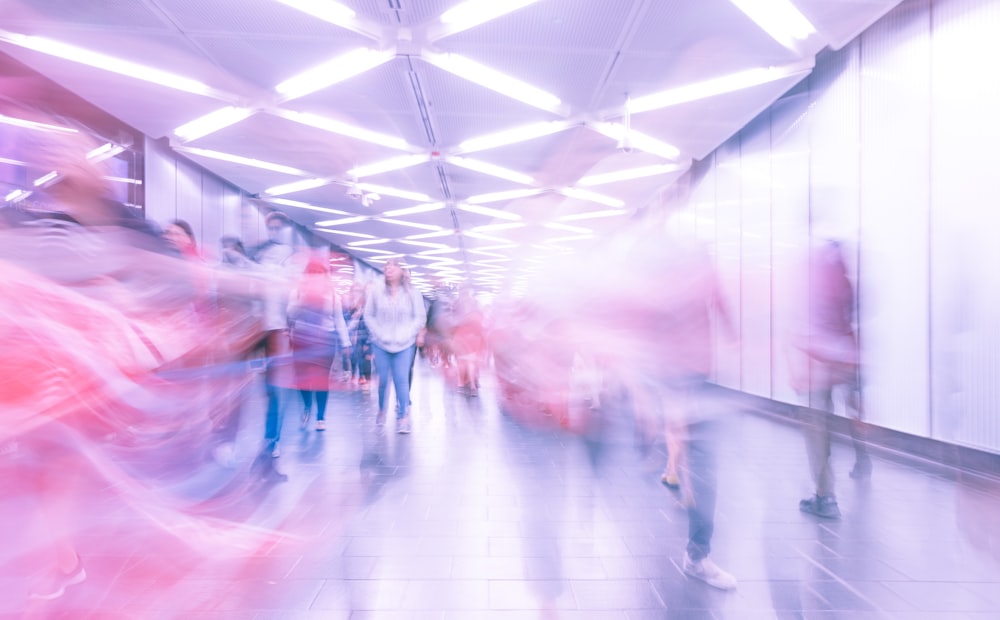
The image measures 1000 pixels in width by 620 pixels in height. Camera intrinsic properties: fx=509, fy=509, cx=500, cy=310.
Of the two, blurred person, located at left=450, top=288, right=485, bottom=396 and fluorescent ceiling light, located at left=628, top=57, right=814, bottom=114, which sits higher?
fluorescent ceiling light, located at left=628, top=57, right=814, bottom=114

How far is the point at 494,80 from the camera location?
19.5 feet

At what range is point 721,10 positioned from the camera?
4.62 meters

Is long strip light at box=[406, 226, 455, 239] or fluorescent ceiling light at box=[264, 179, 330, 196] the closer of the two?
fluorescent ceiling light at box=[264, 179, 330, 196]

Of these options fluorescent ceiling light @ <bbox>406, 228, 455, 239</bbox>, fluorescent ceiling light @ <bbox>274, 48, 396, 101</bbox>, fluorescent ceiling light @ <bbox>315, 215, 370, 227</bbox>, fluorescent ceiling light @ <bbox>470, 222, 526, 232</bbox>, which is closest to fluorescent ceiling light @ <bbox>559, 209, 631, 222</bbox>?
fluorescent ceiling light @ <bbox>470, 222, 526, 232</bbox>

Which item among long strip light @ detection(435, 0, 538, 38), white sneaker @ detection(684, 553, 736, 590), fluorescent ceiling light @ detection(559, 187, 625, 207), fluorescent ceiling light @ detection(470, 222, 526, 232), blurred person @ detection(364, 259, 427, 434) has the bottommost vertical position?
white sneaker @ detection(684, 553, 736, 590)

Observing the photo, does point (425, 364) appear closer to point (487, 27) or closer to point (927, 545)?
point (487, 27)

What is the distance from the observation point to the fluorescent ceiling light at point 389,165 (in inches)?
343

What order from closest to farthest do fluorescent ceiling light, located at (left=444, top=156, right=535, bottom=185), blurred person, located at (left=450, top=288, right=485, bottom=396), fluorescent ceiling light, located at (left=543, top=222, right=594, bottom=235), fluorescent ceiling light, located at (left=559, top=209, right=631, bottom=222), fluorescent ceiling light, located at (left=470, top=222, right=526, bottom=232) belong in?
1. blurred person, located at (left=450, top=288, right=485, bottom=396)
2. fluorescent ceiling light, located at (left=444, top=156, right=535, bottom=185)
3. fluorescent ceiling light, located at (left=559, top=209, right=631, bottom=222)
4. fluorescent ceiling light, located at (left=470, top=222, right=526, bottom=232)
5. fluorescent ceiling light, located at (left=543, top=222, right=594, bottom=235)

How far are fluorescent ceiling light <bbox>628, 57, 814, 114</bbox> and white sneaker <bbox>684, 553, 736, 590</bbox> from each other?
18.1ft

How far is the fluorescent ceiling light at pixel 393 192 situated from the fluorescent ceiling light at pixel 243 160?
1.21 m

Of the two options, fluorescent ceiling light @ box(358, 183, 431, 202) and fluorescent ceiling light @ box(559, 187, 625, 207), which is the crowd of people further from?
fluorescent ceiling light @ box(559, 187, 625, 207)

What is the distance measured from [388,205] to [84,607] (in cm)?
1098

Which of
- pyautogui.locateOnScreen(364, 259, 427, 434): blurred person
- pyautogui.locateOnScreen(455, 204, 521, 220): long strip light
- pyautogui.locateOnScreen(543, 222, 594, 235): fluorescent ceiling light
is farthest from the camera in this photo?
pyautogui.locateOnScreen(543, 222, 594, 235): fluorescent ceiling light

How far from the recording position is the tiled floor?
7.16 ft
